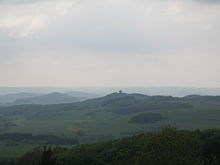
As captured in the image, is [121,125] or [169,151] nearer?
[169,151]

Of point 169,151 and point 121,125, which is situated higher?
point 169,151

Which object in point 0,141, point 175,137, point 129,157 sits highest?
point 175,137

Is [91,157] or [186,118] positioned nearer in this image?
[91,157]

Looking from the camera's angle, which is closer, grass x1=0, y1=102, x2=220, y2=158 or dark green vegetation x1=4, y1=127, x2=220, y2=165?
dark green vegetation x1=4, y1=127, x2=220, y2=165

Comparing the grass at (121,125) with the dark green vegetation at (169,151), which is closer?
the dark green vegetation at (169,151)

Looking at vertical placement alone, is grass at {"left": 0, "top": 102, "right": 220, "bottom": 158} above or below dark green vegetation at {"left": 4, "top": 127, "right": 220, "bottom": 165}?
below

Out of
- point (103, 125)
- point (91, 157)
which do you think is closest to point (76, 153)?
point (91, 157)

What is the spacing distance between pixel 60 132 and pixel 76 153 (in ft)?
260

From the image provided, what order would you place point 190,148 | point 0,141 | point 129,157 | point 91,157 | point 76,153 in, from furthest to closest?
point 0,141, point 76,153, point 91,157, point 129,157, point 190,148

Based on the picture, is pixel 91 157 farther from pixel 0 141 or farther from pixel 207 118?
pixel 207 118

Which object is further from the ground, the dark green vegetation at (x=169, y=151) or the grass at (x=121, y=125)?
the dark green vegetation at (x=169, y=151)

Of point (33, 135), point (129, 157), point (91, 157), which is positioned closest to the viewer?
point (129, 157)

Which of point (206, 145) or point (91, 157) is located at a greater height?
point (206, 145)

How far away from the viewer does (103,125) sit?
7072 inches
